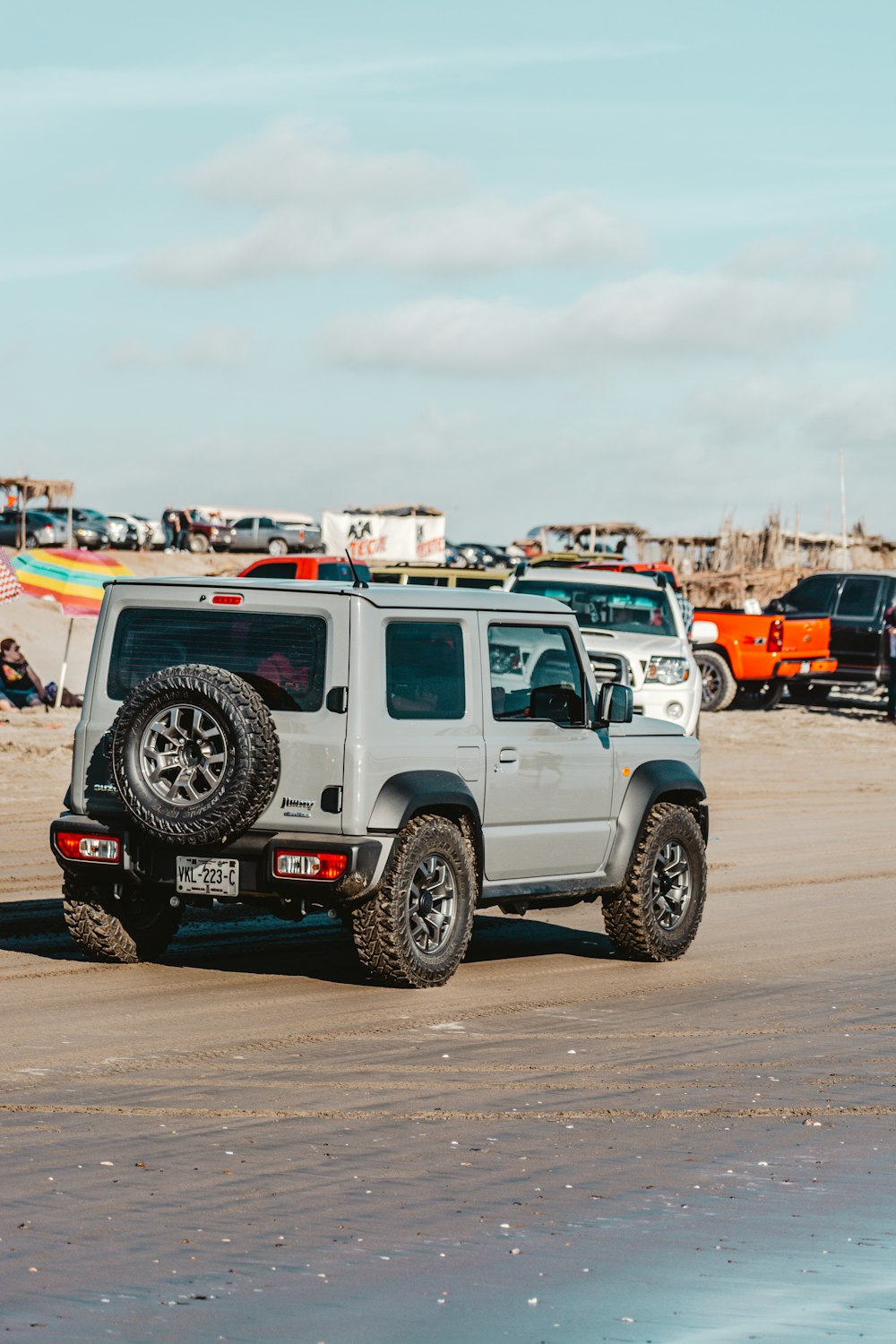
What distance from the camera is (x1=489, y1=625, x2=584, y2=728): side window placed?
10023 mm

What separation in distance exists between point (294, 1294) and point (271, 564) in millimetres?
22535

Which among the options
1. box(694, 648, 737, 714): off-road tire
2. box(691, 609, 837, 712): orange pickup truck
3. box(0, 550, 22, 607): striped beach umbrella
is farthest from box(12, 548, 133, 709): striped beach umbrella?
box(694, 648, 737, 714): off-road tire

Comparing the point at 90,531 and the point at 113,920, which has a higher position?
the point at 90,531

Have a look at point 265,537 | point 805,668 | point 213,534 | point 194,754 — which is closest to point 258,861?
point 194,754

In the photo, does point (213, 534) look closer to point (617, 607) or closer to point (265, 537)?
point (265, 537)

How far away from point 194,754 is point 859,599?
2442 cm

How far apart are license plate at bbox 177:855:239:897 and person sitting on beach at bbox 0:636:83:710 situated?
54.8 feet

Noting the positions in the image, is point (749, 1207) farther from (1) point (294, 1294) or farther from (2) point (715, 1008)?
(2) point (715, 1008)

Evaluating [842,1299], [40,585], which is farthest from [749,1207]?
[40,585]

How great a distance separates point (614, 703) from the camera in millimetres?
10477

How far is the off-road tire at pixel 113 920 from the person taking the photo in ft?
32.6

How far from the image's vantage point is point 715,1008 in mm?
9383

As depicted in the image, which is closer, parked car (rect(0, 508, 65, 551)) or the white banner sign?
parked car (rect(0, 508, 65, 551))

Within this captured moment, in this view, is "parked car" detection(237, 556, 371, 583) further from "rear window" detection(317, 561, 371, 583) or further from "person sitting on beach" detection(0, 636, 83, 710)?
"person sitting on beach" detection(0, 636, 83, 710)
